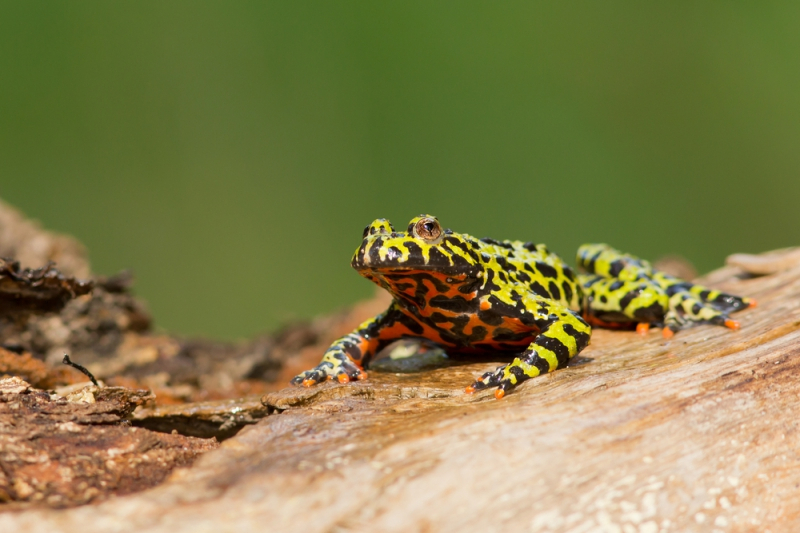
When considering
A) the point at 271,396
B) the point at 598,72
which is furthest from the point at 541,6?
the point at 271,396

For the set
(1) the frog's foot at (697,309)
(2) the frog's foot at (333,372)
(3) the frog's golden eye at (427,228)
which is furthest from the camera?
(1) the frog's foot at (697,309)

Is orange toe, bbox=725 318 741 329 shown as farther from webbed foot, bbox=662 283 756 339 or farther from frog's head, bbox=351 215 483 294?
frog's head, bbox=351 215 483 294

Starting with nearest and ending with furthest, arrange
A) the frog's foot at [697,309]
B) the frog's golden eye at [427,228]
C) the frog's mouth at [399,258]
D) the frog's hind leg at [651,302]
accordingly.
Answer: the frog's mouth at [399,258]
the frog's golden eye at [427,228]
the frog's foot at [697,309]
the frog's hind leg at [651,302]

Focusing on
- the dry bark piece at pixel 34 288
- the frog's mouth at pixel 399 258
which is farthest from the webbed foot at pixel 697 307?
the dry bark piece at pixel 34 288

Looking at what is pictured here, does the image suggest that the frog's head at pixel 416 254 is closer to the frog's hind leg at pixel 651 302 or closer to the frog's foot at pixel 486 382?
the frog's foot at pixel 486 382

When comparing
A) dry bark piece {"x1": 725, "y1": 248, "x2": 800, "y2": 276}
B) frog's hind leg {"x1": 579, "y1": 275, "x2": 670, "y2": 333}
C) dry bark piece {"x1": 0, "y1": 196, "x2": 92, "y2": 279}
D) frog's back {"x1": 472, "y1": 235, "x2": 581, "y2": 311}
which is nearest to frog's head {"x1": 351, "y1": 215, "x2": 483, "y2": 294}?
frog's back {"x1": 472, "y1": 235, "x2": 581, "y2": 311}

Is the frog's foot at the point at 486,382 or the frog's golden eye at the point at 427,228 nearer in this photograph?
the frog's foot at the point at 486,382

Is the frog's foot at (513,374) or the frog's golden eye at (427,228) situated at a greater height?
the frog's golden eye at (427,228)

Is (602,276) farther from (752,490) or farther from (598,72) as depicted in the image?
(598,72)
